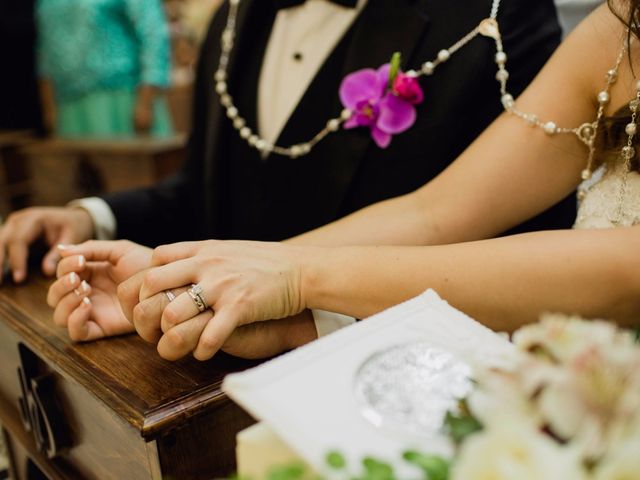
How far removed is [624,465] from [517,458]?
2.1 inches

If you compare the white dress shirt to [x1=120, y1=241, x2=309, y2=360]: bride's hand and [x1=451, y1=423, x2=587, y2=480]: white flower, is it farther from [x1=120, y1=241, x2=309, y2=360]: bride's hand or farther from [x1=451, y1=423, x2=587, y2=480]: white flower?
[x1=451, y1=423, x2=587, y2=480]: white flower

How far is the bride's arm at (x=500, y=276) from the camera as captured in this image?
27.4 inches

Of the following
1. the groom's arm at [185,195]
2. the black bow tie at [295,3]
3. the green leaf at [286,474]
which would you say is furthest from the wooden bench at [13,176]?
the green leaf at [286,474]

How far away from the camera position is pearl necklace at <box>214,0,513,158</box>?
1106mm

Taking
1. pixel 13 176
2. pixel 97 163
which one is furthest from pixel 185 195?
pixel 13 176

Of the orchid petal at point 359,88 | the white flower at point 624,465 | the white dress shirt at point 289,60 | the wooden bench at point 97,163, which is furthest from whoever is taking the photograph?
the wooden bench at point 97,163

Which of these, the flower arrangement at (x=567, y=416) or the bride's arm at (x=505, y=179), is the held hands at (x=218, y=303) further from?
the flower arrangement at (x=567, y=416)

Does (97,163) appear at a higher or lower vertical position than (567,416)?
lower

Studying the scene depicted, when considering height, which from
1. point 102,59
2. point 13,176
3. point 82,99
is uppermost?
point 102,59

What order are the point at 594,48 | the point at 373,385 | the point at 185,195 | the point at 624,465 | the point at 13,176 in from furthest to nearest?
the point at 13,176 < the point at 185,195 < the point at 594,48 < the point at 373,385 < the point at 624,465

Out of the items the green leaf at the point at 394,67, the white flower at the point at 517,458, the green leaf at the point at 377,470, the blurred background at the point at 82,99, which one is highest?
the green leaf at the point at 394,67

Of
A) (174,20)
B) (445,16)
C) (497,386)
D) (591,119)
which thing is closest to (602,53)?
(591,119)

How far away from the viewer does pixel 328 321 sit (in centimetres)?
82

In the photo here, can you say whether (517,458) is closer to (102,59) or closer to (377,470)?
(377,470)
